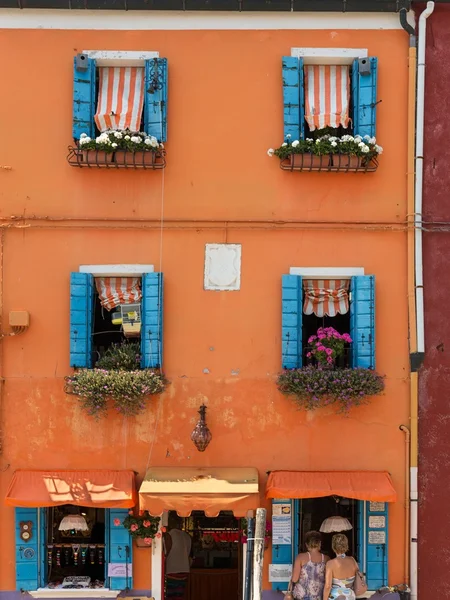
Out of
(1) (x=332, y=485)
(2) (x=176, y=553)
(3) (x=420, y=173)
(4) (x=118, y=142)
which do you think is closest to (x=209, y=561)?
(2) (x=176, y=553)

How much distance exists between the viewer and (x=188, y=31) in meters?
9.89

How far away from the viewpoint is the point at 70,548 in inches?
387

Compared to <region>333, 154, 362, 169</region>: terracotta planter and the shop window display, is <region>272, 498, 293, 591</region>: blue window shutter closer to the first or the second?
the shop window display

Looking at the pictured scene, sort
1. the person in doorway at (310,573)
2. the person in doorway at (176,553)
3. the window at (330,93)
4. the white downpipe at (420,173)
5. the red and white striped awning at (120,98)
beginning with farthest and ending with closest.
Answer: the person in doorway at (176,553) < the red and white striped awning at (120,98) < the window at (330,93) < the white downpipe at (420,173) < the person in doorway at (310,573)

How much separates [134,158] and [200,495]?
14.7 ft

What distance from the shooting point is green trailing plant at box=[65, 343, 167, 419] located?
9.29 m

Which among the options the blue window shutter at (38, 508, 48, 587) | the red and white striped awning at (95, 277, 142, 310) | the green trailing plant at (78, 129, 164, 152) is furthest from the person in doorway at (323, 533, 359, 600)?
the green trailing plant at (78, 129, 164, 152)

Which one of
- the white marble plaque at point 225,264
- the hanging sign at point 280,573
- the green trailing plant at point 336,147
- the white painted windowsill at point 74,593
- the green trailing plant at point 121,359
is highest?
the green trailing plant at point 336,147

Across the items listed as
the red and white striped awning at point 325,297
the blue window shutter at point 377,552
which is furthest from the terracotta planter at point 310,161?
the blue window shutter at point 377,552

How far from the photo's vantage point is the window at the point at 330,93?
383 inches

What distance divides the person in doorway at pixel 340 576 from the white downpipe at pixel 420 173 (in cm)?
279

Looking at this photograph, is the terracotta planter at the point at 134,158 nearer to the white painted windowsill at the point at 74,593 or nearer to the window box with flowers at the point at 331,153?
the window box with flowers at the point at 331,153

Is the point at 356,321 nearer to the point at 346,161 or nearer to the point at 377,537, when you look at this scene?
the point at 346,161

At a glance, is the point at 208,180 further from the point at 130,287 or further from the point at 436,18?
the point at 436,18
